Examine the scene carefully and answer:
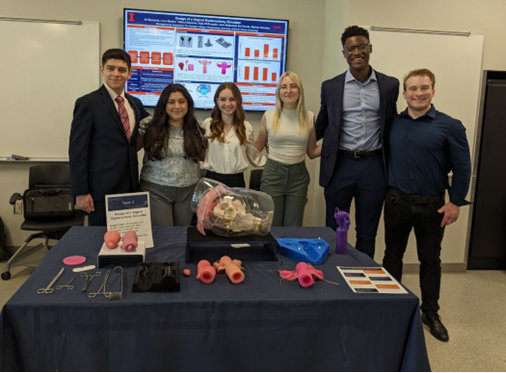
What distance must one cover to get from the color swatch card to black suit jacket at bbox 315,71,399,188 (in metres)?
0.94

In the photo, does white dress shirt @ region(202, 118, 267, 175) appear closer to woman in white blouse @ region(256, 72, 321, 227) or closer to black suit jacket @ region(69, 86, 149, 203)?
woman in white blouse @ region(256, 72, 321, 227)

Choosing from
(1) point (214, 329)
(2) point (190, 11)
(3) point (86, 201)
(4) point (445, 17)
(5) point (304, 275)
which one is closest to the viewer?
(1) point (214, 329)

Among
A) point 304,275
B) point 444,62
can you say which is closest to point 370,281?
point 304,275

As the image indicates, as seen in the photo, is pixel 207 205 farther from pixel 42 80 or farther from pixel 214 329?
pixel 42 80

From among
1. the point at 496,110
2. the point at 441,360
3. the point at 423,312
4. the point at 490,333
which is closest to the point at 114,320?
the point at 441,360

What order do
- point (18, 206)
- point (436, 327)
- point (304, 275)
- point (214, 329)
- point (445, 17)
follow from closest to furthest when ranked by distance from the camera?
point (214, 329) → point (304, 275) → point (436, 327) → point (18, 206) → point (445, 17)

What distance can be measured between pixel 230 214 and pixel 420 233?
128cm

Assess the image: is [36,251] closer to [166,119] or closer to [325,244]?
[166,119]

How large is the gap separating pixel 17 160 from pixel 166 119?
182 cm

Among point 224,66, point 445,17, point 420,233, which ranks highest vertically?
point 445,17

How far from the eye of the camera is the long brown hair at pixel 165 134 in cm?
235

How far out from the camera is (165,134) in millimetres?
2377

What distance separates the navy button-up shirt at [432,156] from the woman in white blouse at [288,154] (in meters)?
0.60

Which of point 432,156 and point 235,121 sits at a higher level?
point 235,121
